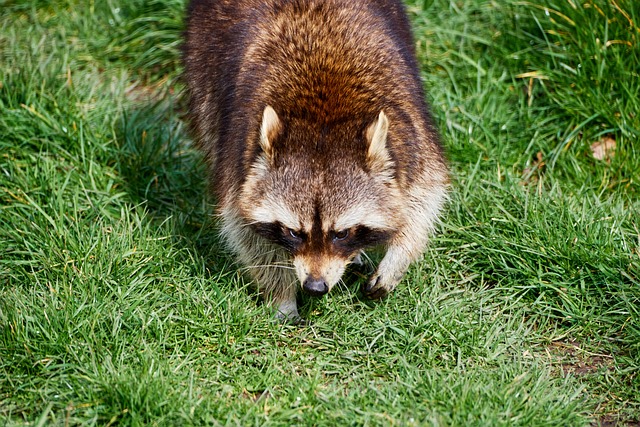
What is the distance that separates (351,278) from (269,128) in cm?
118

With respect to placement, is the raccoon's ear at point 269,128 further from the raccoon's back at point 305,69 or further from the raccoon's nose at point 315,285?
the raccoon's nose at point 315,285

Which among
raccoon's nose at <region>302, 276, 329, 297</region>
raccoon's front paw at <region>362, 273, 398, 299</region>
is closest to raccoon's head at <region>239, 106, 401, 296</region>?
raccoon's nose at <region>302, 276, 329, 297</region>

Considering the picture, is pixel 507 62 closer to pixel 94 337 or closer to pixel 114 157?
pixel 114 157

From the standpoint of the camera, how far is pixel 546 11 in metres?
5.39

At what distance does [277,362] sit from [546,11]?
9.51ft

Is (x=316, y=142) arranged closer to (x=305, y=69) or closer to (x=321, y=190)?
(x=321, y=190)

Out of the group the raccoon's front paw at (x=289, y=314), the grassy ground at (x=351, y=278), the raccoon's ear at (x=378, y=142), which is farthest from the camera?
the raccoon's front paw at (x=289, y=314)

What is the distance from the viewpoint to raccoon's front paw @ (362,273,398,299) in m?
4.26

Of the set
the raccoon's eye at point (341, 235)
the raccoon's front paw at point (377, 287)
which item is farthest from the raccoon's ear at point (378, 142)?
the raccoon's front paw at point (377, 287)

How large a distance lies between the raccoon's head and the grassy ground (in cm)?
47

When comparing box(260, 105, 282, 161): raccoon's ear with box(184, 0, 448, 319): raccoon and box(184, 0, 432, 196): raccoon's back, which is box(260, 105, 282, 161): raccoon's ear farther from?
box(184, 0, 432, 196): raccoon's back

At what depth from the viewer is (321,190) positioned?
145 inches

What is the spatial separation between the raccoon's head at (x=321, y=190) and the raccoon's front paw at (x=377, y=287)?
1.45 feet

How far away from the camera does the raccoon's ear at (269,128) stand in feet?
12.3
